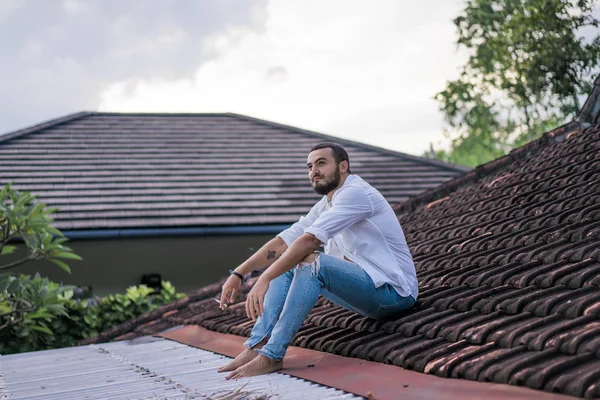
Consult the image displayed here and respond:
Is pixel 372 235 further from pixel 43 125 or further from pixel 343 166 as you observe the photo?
pixel 43 125

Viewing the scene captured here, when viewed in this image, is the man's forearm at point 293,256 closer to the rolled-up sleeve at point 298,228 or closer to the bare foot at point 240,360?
the bare foot at point 240,360

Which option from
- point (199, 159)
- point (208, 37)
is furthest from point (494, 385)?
point (208, 37)

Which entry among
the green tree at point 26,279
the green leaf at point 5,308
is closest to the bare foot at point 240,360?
the green tree at point 26,279

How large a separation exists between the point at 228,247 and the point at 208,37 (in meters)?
45.8

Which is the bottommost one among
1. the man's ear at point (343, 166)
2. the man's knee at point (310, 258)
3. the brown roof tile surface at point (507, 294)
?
the brown roof tile surface at point (507, 294)

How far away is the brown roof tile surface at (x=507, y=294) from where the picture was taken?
2938 millimetres

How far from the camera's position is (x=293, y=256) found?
157 inches

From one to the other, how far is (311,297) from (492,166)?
481 cm

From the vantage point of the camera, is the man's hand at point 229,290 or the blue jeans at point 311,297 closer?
the blue jeans at point 311,297

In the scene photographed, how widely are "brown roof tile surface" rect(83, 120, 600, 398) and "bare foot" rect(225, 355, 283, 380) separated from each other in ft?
1.35

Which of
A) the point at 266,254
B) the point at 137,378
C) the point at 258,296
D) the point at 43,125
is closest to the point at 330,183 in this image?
the point at 266,254

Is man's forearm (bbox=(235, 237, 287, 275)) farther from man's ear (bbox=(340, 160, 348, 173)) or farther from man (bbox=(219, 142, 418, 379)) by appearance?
man's ear (bbox=(340, 160, 348, 173))

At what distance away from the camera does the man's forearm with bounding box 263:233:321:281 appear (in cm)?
399

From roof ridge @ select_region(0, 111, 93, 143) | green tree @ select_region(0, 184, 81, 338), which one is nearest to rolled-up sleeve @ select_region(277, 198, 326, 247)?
green tree @ select_region(0, 184, 81, 338)
